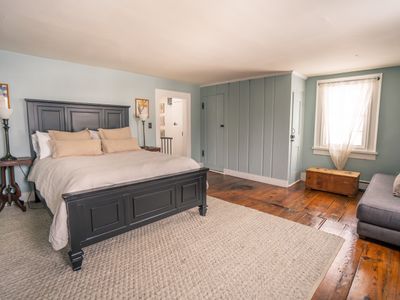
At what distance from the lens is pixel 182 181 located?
263 centimetres

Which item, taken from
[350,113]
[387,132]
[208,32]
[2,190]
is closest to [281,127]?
[350,113]

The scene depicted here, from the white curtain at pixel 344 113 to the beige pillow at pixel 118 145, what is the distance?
376 centimetres

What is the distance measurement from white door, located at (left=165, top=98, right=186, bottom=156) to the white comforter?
3637 millimetres

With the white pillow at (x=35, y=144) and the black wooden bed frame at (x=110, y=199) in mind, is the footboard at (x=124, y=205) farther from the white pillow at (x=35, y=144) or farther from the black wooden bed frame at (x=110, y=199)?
the white pillow at (x=35, y=144)

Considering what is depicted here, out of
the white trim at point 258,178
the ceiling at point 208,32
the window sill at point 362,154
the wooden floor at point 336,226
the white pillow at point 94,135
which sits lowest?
the wooden floor at point 336,226

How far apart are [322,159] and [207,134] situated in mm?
2701

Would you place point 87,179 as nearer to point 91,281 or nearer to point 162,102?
point 91,281

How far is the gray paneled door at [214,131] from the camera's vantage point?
17.3 ft

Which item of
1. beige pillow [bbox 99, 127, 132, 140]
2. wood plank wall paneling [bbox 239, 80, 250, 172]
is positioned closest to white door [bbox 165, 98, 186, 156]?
Result: wood plank wall paneling [bbox 239, 80, 250, 172]

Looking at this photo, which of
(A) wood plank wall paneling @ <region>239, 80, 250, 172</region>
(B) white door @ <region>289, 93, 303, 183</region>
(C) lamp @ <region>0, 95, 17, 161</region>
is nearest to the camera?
(C) lamp @ <region>0, 95, 17, 161</region>

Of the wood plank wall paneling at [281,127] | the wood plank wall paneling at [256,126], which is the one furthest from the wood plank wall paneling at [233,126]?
the wood plank wall paneling at [281,127]

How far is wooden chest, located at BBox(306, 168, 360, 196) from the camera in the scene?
363 centimetres

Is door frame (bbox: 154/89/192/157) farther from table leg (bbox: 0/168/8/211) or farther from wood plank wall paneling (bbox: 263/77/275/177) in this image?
table leg (bbox: 0/168/8/211)

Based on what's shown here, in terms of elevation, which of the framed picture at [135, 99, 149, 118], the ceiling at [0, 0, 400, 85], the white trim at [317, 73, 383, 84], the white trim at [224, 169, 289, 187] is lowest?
the white trim at [224, 169, 289, 187]
